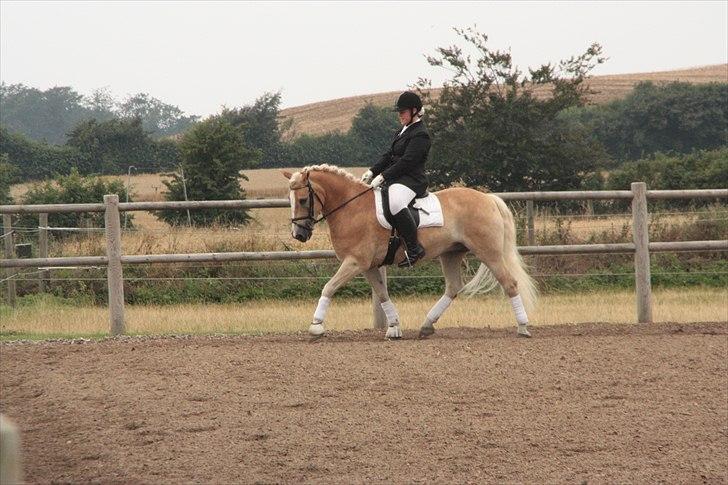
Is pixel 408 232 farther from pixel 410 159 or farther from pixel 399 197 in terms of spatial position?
pixel 410 159

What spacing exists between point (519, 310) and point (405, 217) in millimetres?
1571

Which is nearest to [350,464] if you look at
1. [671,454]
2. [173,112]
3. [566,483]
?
[566,483]

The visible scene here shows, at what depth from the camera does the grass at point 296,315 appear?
41.0 feet

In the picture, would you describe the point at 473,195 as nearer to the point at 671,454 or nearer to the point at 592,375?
the point at 592,375

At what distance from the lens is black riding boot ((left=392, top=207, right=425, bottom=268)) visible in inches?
403

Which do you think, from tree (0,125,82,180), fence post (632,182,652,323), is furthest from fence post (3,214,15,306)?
tree (0,125,82,180)

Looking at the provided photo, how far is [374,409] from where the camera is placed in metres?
7.43

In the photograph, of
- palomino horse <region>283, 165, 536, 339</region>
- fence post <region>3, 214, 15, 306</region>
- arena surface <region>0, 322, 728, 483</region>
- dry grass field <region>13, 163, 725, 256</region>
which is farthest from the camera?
dry grass field <region>13, 163, 725, 256</region>

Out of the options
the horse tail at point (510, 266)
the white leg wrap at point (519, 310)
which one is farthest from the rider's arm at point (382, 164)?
the white leg wrap at point (519, 310)

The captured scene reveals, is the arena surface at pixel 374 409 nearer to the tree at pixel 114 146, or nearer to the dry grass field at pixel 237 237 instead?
the dry grass field at pixel 237 237

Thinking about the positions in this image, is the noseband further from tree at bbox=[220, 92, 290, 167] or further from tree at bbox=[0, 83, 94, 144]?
tree at bbox=[0, 83, 94, 144]

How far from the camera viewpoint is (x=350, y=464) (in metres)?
6.10

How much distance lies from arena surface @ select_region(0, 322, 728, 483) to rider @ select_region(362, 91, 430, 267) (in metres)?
1.04

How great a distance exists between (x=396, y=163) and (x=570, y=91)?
17.3m
